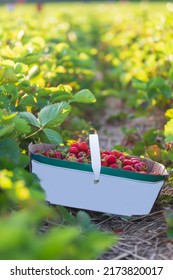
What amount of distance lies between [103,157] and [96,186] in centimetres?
19

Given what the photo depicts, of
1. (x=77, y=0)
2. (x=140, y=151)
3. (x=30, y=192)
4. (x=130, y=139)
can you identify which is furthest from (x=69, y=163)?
→ (x=77, y=0)

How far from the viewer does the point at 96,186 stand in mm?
3021

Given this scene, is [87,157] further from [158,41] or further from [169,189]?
[158,41]

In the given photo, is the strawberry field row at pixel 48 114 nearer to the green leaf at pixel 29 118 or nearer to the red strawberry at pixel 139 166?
the green leaf at pixel 29 118

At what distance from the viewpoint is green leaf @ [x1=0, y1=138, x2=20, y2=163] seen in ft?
8.84

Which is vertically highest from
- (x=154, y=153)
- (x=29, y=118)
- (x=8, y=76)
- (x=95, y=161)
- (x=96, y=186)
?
(x=8, y=76)

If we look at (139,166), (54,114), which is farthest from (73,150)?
(139,166)

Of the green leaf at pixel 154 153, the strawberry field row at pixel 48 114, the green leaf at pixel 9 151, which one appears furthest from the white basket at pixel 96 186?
the green leaf at pixel 154 153

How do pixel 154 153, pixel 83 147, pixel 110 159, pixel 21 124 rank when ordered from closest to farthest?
pixel 21 124
pixel 110 159
pixel 83 147
pixel 154 153

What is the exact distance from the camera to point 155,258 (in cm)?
266

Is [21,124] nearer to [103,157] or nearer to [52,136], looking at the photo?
[52,136]

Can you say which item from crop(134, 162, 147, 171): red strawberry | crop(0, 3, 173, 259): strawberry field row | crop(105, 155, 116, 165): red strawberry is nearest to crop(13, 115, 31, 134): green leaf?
crop(0, 3, 173, 259): strawberry field row

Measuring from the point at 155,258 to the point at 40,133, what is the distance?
921 mm

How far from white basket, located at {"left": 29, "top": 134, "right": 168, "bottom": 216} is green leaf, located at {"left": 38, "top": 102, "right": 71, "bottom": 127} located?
20cm
